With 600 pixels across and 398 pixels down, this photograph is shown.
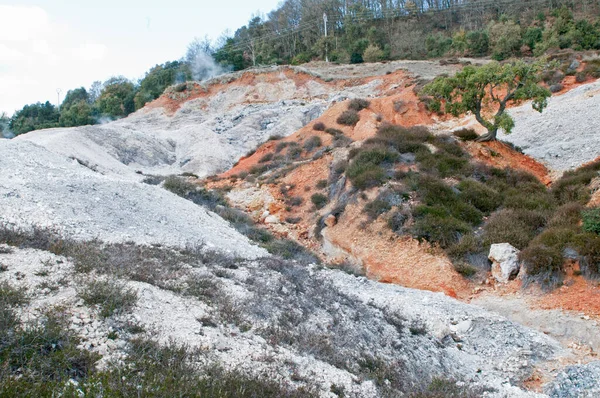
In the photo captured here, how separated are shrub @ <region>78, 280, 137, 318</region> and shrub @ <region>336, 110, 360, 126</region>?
65.1 feet

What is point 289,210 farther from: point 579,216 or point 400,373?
point 400,373

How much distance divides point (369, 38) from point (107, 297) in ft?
197

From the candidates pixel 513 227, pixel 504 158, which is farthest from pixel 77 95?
pixel 513 227

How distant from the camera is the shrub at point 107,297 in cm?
525

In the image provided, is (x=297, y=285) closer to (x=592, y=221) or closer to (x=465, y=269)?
(x=465, y=269)

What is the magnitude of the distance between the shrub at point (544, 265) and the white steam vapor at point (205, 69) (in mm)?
56476

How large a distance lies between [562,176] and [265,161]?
45.7 feet

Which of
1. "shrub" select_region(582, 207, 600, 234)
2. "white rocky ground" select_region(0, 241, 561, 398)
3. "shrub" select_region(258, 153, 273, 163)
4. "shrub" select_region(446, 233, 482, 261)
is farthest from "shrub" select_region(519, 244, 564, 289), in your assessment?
"shrub" select_region(258, 153, 273, 163)

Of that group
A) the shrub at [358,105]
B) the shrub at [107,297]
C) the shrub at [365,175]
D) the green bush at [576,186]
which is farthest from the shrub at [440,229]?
the shrub at [358,105]

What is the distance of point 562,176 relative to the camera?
50.3ft

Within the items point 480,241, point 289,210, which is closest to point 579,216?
point 480,241

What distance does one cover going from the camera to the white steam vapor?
203ft

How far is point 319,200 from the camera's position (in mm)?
16625

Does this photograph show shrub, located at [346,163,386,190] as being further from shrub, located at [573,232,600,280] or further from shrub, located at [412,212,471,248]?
shrub, located at [573,232,600,280]
